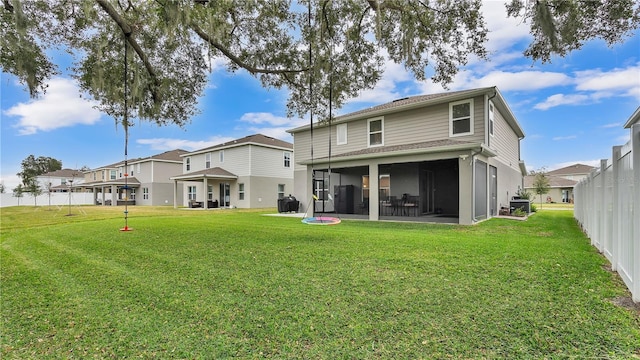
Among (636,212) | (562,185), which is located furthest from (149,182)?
(562,185)

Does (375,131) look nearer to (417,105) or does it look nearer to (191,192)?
(417,105)

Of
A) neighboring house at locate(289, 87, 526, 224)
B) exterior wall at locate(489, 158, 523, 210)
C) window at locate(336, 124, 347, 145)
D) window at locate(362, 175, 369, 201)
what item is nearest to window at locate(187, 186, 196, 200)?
neighboring house at locate(289, 87, 526, 224)

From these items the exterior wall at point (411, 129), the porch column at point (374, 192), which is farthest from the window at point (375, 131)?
the porch column at point (374, 192)

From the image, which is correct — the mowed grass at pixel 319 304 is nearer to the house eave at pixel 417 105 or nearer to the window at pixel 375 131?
the house eave at pixel 417 105

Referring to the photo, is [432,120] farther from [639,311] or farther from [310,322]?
[310,322]

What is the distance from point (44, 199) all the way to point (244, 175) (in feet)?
84.3

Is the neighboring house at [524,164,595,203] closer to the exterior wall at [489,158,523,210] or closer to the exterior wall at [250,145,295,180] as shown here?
the exterior wall at [489,158,523,210]

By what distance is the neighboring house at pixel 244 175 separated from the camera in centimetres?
2367

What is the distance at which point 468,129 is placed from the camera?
11.9 m

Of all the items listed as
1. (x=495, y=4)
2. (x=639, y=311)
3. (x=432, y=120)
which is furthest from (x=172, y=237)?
(x=432, y=120)

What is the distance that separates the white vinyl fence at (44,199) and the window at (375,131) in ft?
76.0

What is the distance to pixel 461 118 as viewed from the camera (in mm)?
12062

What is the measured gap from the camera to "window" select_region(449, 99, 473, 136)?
11.8m

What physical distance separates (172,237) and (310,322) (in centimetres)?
661
